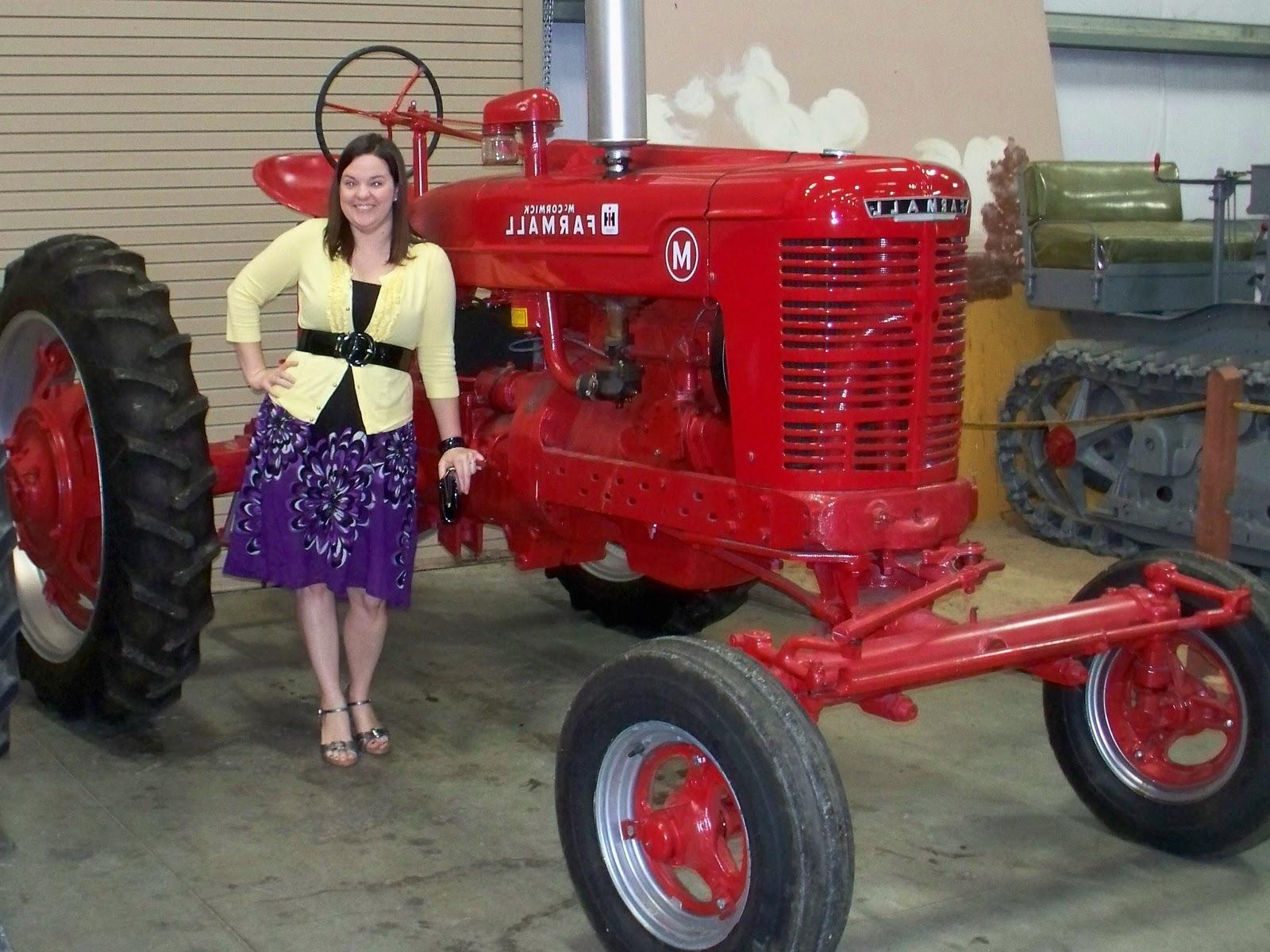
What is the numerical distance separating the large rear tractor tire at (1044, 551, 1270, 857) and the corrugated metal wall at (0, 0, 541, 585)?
10.3 feet

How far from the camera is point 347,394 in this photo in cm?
343

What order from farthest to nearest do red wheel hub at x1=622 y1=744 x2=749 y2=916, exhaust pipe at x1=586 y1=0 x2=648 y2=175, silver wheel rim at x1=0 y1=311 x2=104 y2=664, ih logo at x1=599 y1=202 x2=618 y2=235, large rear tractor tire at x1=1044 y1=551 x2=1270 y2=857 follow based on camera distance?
silver wheel rim at x1=0 y1=311 x2=104 y2=664 < exhaust pipe at x1=586 y1=0 x2=648 y2=175 < ih logo at x1=599 y1=202 x2=618 y2=235 < large rear tractor tire at x1=1044 y1=551 x2=1270 y2=857 < red wheel hub at x1=622 y1=744 x2=749 y2=916

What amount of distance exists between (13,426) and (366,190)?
129 centimetres

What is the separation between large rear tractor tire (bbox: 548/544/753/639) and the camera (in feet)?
14.7

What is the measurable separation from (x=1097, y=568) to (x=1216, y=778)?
110 inches

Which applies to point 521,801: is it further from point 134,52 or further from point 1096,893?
point 134,52

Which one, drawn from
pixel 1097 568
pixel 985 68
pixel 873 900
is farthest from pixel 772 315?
pixel 985 68

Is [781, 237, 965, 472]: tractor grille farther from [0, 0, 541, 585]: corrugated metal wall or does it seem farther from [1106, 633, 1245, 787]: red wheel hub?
[0, 0, 541, 585]: corrugated metal wall

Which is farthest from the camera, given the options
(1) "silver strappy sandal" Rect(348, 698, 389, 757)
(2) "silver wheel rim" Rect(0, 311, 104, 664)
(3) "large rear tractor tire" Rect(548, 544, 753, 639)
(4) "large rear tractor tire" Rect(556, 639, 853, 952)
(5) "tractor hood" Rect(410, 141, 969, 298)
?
(3) "large rear tractor tire" Rect(548, 544, 753, 639)

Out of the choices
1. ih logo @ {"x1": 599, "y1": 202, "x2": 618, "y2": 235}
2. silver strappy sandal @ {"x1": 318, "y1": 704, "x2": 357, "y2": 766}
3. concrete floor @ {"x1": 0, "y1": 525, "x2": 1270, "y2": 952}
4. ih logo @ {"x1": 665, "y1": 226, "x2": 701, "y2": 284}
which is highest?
ih logo @ {"x1": 599, "y1": 202, "x2": 618, "y2": 235}

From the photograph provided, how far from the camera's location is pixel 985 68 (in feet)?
21.2


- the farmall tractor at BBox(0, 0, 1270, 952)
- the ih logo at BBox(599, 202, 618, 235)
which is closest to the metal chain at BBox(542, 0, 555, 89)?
the farmall tractor at BBox(0, 0, 1270, 952)

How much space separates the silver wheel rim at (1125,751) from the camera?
3.05m

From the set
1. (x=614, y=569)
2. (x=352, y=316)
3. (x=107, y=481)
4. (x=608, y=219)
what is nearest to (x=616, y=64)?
(x=608, y=219)
